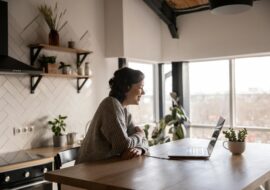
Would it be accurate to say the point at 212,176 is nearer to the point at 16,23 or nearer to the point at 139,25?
the point at 16,23

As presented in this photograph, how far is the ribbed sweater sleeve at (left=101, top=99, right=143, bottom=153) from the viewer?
1.75 m

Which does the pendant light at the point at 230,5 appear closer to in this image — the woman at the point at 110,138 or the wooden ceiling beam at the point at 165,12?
the woman at the point at 110,138

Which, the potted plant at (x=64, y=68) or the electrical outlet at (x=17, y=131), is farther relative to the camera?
the potted plant at (x=64, y=68)

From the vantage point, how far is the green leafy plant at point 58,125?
3.14 m

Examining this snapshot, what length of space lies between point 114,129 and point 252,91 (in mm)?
2954

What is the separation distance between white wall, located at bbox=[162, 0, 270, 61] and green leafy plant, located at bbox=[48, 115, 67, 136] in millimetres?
2111

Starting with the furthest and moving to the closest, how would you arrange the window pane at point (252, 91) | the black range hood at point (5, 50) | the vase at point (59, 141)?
the window pane at point (252, 91)
the vase at point (59, 141)
the black range hood at point (5, 50)

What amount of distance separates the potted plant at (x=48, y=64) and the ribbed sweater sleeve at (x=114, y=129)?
1444 millimetres

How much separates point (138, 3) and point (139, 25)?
322 mm

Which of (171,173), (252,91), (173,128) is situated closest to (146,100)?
(173,128)

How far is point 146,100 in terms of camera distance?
15.7 ft

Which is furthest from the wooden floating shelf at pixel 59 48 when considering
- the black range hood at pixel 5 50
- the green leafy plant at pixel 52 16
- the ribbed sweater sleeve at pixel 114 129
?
the ribbed sweater sleeve at pixel 114 129

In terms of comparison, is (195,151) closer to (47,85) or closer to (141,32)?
(47,85)

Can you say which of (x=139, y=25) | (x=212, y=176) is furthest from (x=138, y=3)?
(x=212, y=176)
